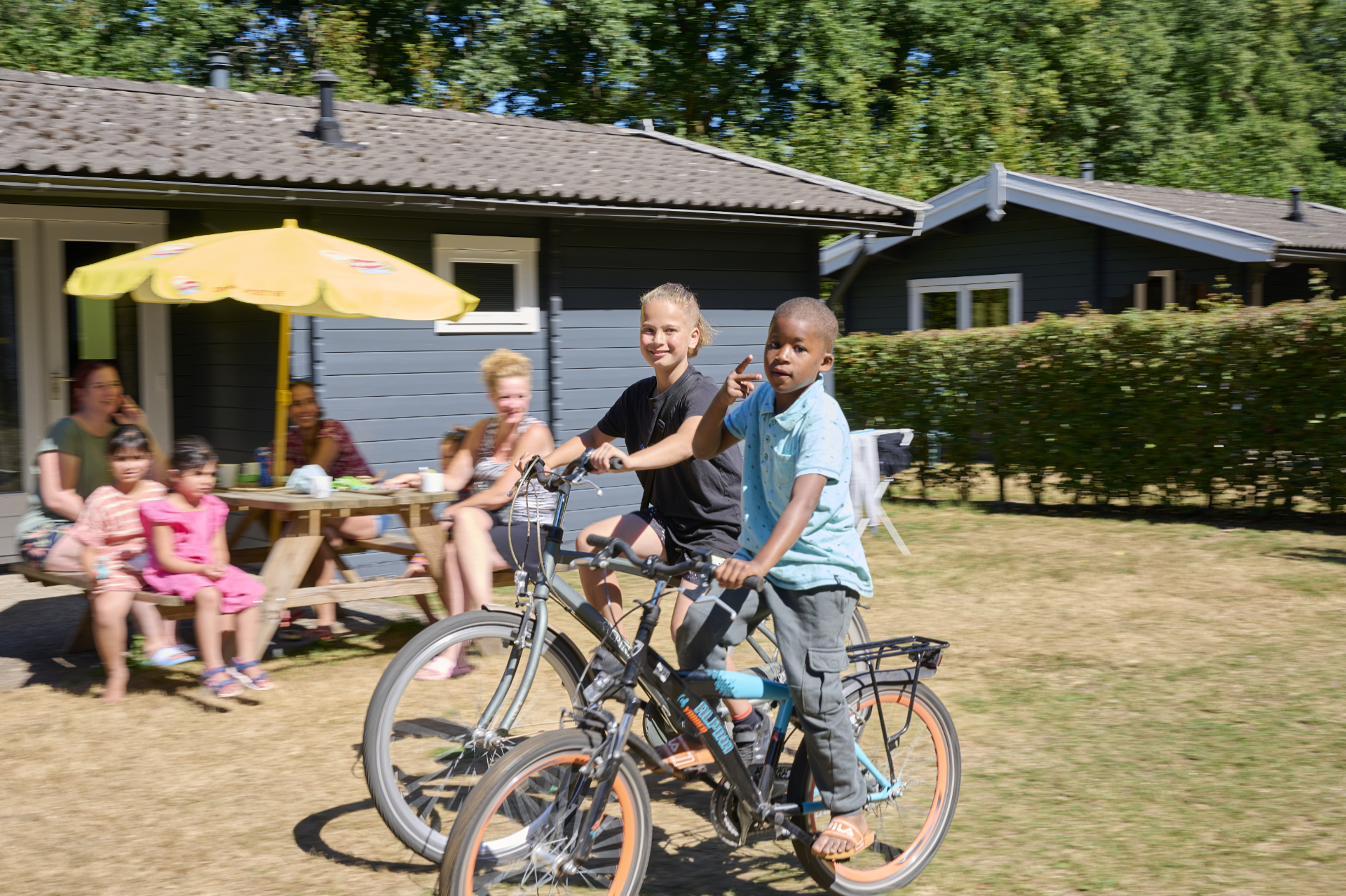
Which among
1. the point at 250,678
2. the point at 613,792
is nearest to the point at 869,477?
the point at 250,678

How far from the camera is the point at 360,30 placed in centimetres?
2459

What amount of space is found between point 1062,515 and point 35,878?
9770 mm

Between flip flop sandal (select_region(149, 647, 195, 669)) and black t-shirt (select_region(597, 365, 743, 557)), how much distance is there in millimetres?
2927

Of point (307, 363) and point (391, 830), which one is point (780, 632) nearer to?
point (391, 830)

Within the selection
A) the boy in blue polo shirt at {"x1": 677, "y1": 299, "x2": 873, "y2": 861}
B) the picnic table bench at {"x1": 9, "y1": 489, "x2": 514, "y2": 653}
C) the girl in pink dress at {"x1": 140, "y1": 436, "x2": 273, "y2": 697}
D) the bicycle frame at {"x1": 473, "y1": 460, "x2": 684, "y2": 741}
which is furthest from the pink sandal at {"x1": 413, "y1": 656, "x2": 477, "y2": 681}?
the girl in pink dress at {"x1": 140, "y1": 436, "x2": 273, "y2": 697}

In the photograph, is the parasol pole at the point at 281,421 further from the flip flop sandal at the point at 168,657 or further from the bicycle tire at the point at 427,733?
the bicycle tire at the point at 427,733

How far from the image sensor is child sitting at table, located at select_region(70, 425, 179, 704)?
5.69 metres

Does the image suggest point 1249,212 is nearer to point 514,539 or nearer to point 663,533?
point 514,539

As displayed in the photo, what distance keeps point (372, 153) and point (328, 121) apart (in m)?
0.57

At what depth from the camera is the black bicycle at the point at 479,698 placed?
11.7 feet

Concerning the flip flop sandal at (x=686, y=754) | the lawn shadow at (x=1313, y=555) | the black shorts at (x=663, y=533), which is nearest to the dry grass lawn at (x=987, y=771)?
the flip flop sandal at (x=686, y=754)

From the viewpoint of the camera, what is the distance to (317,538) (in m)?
6.27

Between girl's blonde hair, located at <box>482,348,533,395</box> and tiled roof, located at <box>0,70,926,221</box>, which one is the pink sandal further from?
tiled roof, located at <box>0,70,926,221</box>

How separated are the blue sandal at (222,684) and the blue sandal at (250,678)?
0.14ft
